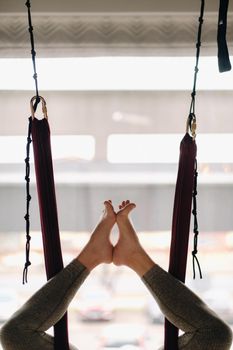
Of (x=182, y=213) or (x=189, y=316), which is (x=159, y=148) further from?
(x=189, y=316)

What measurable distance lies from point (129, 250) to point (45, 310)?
0.29 metres

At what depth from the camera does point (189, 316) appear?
1245 millimetres

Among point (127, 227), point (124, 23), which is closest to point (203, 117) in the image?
point (124, 23)

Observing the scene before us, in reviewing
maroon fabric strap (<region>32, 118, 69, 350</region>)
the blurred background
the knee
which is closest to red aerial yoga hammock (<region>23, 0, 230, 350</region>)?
maroon fabric strap (<region>32, 118, 69, 350</region>)

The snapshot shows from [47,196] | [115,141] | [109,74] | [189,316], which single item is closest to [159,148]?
[115,141]

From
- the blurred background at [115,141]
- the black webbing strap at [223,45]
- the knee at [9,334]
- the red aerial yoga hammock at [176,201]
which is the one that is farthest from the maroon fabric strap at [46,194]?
the black webbing strap at [223,45]

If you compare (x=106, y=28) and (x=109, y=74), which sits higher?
(x=106, y=28)

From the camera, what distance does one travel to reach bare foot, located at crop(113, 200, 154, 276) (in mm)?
1329

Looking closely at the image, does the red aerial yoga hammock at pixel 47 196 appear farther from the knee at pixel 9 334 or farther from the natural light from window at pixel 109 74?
the natural light from window at pixel 109 74

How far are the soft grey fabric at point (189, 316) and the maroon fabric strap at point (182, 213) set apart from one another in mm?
35

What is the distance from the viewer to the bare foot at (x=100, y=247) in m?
1.33

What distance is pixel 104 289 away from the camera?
5.52 feet

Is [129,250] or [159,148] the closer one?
[129,250]

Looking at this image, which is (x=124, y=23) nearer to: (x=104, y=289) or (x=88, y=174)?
(x=88, y=174)
